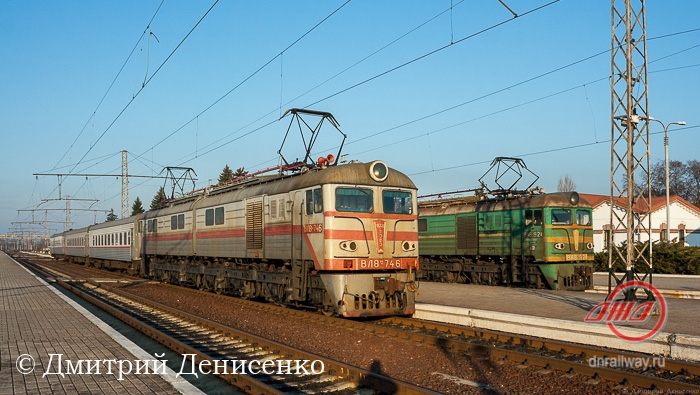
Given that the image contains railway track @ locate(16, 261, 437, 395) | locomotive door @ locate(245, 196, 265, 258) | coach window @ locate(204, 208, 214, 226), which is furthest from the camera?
coach window @ locate(204, 208, 214, 226)

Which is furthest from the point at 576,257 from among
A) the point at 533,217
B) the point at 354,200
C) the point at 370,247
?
the point at 354,200

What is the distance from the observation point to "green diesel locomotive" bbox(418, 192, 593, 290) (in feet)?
71.5

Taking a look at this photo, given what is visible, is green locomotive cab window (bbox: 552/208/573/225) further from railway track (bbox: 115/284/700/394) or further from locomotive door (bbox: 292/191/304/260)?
locomotive door (bbox: 292/191/304/260)

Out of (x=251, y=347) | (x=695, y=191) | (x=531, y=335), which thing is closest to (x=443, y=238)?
(x=531, y=335)

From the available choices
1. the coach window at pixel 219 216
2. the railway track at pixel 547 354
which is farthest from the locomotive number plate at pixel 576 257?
the coach window at pixel 219 216

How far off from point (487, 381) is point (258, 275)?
10.4 meters

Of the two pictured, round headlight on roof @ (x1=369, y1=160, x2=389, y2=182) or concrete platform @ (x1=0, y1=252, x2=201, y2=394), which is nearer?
concrete platform @ (x1=0, y1=252, x2=201, y2=394)

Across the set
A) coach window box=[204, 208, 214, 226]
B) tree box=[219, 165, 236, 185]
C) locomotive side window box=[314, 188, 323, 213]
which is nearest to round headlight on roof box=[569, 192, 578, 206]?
locomotive side window box=[314, 188, 323, 213]

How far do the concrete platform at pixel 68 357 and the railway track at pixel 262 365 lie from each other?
0.84 metres

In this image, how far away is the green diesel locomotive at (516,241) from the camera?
2180 centimetres

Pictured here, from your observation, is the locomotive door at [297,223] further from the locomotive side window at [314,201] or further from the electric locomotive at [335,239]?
the locomotive side window at [314,201]

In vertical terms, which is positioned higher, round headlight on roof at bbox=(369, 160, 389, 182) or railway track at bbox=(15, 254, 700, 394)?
round headlight on roof at bbox=(369, 160, 389, 182)

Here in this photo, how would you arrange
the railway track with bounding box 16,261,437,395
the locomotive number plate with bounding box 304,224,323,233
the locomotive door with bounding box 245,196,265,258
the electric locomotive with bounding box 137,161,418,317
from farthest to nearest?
the locomotive door with bounding box 245,196,265,258, the locomotive number plate with bounding box 304,224,323,233, the electric locomotive with bounding box 137,161,418,317, the railway track with bounding box 16,261,437,395

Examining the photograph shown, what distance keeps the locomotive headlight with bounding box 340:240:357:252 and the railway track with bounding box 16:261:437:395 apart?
310 centimetres
